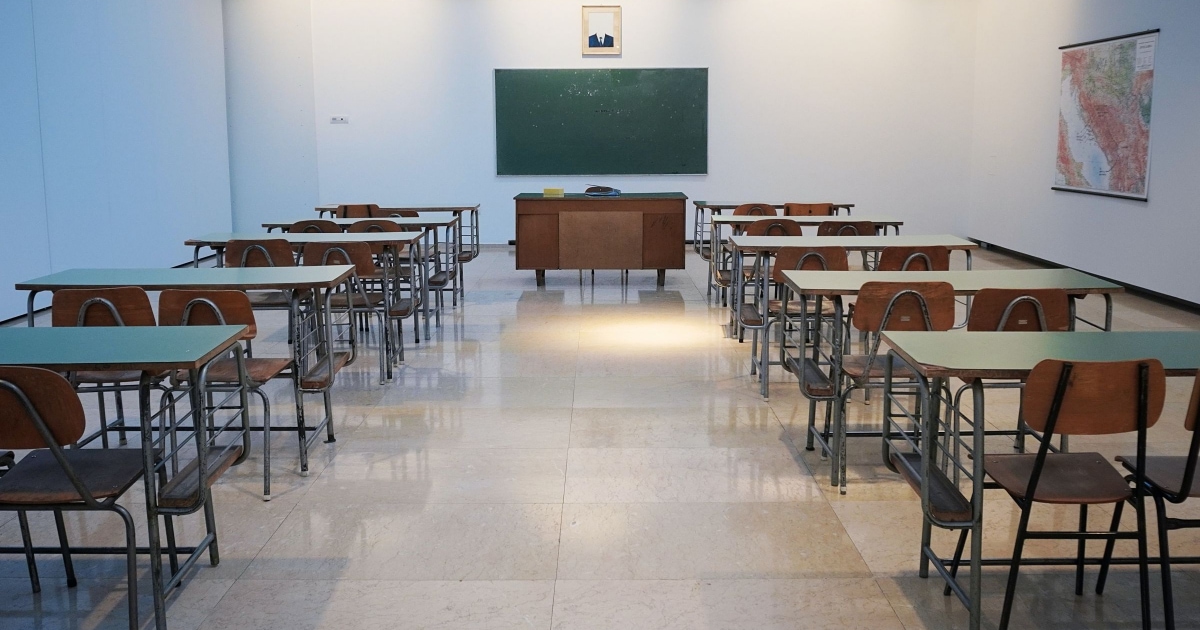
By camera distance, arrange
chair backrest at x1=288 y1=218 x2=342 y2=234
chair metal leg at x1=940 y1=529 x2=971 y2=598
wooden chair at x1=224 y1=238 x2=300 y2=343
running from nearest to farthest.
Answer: chair metal leg at x1=940 y1=529 x2=971 y2=598 < wooden chair at x1=224 y1=238 x2=300 y2=343 < chair backrest at x1=288 y1=218 x2=342 y2=234

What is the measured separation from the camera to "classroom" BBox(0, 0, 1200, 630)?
2.89 metres

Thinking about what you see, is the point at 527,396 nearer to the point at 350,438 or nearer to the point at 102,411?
the point at 350,438

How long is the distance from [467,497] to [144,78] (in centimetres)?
710

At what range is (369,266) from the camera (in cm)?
555

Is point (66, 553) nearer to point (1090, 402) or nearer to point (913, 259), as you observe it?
point (1090, 402)

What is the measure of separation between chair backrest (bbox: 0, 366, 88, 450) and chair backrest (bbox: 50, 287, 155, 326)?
133 cm

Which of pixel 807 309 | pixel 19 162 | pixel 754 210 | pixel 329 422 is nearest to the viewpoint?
pixel 329 422

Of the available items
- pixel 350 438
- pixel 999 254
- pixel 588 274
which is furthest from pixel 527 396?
pixel 999 254

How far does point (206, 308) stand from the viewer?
391 centimetres

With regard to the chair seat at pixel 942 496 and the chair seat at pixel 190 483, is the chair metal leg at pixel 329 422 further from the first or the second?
the chair seat at pixel 942 496

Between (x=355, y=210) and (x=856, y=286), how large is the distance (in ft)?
17.3

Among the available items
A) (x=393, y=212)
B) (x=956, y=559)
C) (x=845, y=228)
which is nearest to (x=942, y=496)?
(x=956, y=559)

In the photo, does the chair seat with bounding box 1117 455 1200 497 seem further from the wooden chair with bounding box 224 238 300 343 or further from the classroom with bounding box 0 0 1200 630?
the wooden chair with bounding box 224 238 300 343

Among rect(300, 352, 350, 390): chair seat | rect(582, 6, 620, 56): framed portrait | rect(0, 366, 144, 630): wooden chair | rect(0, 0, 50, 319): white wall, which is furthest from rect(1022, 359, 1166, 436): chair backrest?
rect(582, 6, 620, 56): framed portrait
